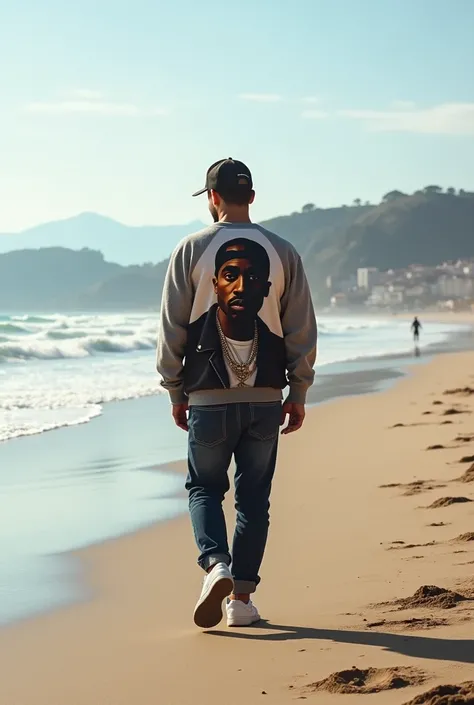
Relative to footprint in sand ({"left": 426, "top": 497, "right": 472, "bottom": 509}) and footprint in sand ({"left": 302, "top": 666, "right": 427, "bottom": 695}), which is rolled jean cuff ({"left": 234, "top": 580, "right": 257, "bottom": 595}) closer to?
footprint in sand ({"left": 302, "top": 666, "right": 427, "bottom": 695})

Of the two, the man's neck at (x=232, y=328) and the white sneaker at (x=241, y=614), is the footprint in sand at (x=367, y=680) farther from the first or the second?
the man's neck at (x=232, y=328)

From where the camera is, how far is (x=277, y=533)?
16.9 ft

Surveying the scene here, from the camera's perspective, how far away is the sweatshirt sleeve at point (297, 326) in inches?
144

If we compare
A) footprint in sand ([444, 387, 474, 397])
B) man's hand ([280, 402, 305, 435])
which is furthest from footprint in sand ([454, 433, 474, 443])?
man's hand ([280, 402, 305, 435])

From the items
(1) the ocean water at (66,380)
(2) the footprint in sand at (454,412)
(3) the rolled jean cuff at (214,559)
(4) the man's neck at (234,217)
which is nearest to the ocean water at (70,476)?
(1) the ocean water at (66,380)

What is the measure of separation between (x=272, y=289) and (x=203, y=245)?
28 centimetres

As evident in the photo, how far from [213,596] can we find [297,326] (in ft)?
3.09

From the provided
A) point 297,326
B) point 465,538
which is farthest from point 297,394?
point 465,538

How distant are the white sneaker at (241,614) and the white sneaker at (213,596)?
0.43 feet

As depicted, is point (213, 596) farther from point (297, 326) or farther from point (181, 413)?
point (297, 326)

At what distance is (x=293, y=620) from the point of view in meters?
3.59

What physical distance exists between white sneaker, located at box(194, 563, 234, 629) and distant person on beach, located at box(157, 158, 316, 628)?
1 cm

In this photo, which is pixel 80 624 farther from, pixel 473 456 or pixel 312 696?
pixel 473 456

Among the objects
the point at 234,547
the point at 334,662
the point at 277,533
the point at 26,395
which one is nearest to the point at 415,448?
the point at 277,533
